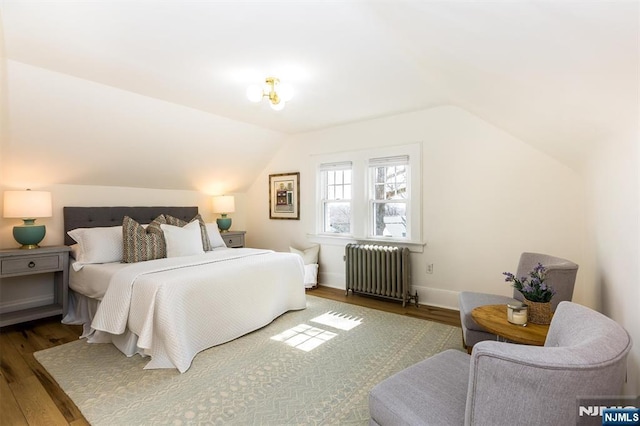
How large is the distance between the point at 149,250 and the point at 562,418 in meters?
3.55

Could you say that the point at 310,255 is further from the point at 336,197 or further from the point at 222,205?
the point at 222,205

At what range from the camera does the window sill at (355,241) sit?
3961mm

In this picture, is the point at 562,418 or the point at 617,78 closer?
the point at 562,418

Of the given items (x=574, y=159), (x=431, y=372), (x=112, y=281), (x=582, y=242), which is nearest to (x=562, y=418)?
(x=431, y=372)

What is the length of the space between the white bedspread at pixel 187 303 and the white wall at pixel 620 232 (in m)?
2.63

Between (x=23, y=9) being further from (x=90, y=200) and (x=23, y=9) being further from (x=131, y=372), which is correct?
(x=90, y=200)

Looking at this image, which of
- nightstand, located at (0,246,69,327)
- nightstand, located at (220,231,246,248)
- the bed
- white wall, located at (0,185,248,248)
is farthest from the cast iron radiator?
nightstand, located at (0,246,69,327)

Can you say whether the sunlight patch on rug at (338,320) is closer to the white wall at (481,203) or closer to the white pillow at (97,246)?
the white wall at (481,203)

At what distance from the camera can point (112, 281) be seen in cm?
267

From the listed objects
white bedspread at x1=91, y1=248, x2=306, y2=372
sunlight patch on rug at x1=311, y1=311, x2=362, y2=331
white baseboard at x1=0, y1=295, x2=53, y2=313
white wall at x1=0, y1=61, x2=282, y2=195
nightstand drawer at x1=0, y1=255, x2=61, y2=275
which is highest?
white wall at x1=0, y1=61, x2=282, y2=195

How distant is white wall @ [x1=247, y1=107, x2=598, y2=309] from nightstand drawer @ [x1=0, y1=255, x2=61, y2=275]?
12.3 ft

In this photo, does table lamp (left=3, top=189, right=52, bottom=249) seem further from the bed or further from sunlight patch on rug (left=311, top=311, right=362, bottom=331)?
sunlight patch on rug (left=311, top=311, right=362, bottom=331)

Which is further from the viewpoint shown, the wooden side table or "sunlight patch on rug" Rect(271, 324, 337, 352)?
"sunlight patch on rug" Rect(271, 324, 337, 352)

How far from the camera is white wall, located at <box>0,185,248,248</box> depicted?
11.4 feet
